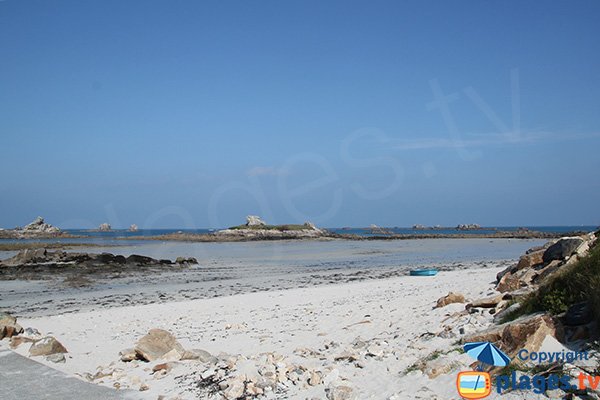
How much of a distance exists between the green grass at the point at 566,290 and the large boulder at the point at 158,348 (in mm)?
6446

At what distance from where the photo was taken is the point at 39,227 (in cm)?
12400

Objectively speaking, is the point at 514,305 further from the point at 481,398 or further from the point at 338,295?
the point at 338,295

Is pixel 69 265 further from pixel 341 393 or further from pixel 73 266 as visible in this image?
pixel 341 393

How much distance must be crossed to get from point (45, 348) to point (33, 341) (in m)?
1.00

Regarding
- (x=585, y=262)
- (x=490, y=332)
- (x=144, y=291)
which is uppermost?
(x=585, y=262)

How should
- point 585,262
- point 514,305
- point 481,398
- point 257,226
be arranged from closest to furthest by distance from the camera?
point 481,398 < point 585,262 < point 514,305 < point 257,226

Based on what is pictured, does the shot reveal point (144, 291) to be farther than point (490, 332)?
Yes

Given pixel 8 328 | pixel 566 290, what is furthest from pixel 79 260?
pixel 566 290

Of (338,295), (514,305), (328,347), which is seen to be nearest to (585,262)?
(514,305)

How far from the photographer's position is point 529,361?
6.36 m

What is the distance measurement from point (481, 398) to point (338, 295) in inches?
494

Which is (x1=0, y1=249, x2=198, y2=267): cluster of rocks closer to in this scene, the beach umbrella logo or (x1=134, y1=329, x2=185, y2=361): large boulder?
(x1=134, y1=329, x2=185, y2=361): large boulder

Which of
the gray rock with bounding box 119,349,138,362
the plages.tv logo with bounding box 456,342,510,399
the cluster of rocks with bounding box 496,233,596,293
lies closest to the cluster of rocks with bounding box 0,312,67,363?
the gray rock with bounding box 119,349,138,362

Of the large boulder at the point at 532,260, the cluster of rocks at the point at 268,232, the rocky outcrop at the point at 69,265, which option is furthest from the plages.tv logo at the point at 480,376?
the cluster of rocks at the point at 268,232
